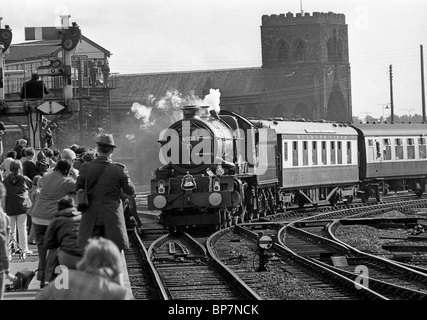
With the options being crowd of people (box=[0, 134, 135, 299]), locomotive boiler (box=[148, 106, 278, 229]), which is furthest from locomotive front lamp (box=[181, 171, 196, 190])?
crowd of people (box=[0, 134, 135, 299])

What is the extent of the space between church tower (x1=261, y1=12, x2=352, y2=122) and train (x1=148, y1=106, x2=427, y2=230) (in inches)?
2330

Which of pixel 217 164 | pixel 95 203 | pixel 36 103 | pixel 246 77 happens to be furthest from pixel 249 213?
pixel 246 77

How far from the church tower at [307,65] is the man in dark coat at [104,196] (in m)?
88.6

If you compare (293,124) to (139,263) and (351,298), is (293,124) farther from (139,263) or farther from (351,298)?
(351,298)

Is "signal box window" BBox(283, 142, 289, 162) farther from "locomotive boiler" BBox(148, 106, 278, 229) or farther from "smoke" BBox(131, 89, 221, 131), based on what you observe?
"smoke" BBox(131, 89, 221, 131)

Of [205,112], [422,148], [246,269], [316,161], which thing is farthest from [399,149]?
[246,269]

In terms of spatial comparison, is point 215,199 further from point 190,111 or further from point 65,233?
point 65,233

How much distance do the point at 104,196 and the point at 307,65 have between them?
9333 cm

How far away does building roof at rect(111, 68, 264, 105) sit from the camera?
9775 cm

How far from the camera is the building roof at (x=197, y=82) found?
321ft

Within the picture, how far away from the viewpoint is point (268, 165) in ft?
92.1

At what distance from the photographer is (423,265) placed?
57.8ft

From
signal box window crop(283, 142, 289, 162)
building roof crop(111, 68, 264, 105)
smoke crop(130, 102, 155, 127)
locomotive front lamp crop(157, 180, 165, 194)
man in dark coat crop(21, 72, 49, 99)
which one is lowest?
locomotive front lamp crop(157, 180, 165, 194)
